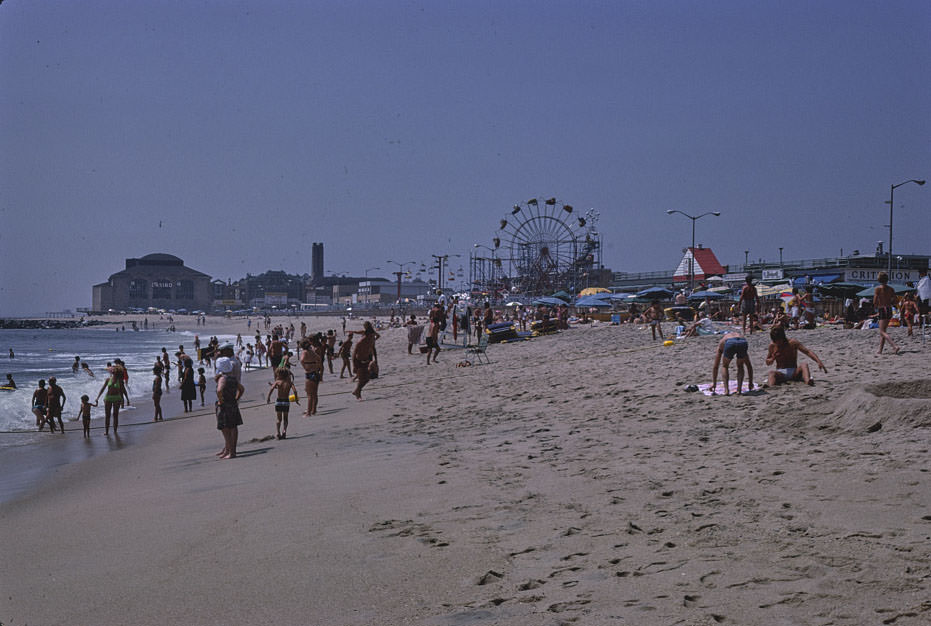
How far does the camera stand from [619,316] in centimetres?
3428

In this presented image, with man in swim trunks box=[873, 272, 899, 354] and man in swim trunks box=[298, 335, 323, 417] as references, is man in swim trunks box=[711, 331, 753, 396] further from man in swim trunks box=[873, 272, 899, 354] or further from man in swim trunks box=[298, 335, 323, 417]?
man in swim trunks box=[298, 335, 323, 417]

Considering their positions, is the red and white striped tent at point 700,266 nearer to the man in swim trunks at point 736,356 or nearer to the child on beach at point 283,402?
the man in swim trunks at point 736,356

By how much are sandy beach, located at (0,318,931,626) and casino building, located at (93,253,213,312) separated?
615 feet

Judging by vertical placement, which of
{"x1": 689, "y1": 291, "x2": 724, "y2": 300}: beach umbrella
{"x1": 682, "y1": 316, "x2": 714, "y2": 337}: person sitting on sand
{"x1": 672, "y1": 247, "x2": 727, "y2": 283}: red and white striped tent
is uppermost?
{"x1": 672, "y1": 247, "x2": 727, "y2": 283}: red and white striped tent

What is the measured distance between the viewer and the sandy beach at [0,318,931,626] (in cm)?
356

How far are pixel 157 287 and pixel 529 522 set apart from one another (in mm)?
196976

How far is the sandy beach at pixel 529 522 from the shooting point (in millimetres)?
3559

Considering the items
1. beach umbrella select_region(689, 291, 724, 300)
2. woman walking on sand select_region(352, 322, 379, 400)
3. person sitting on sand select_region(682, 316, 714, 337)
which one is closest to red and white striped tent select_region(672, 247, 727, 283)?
beach umbrella select_region(689, 291, 724, 300)

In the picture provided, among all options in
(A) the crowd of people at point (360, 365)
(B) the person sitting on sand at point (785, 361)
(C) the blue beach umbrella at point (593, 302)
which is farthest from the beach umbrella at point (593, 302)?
(B) the person sitting on sand at point (785, 361)

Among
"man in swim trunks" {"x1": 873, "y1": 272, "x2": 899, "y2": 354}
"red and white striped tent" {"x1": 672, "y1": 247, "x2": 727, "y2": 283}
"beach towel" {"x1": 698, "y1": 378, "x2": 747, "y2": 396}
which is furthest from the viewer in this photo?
"red and white striped tent" {"x1": 672, "y1": 247, "x2": 727, "y2": 283}

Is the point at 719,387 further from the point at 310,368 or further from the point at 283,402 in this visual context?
the point at 310,368

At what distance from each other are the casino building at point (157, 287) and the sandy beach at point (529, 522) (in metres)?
187

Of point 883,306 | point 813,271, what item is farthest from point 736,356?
point 813,271

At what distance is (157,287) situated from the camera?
185250 mm
